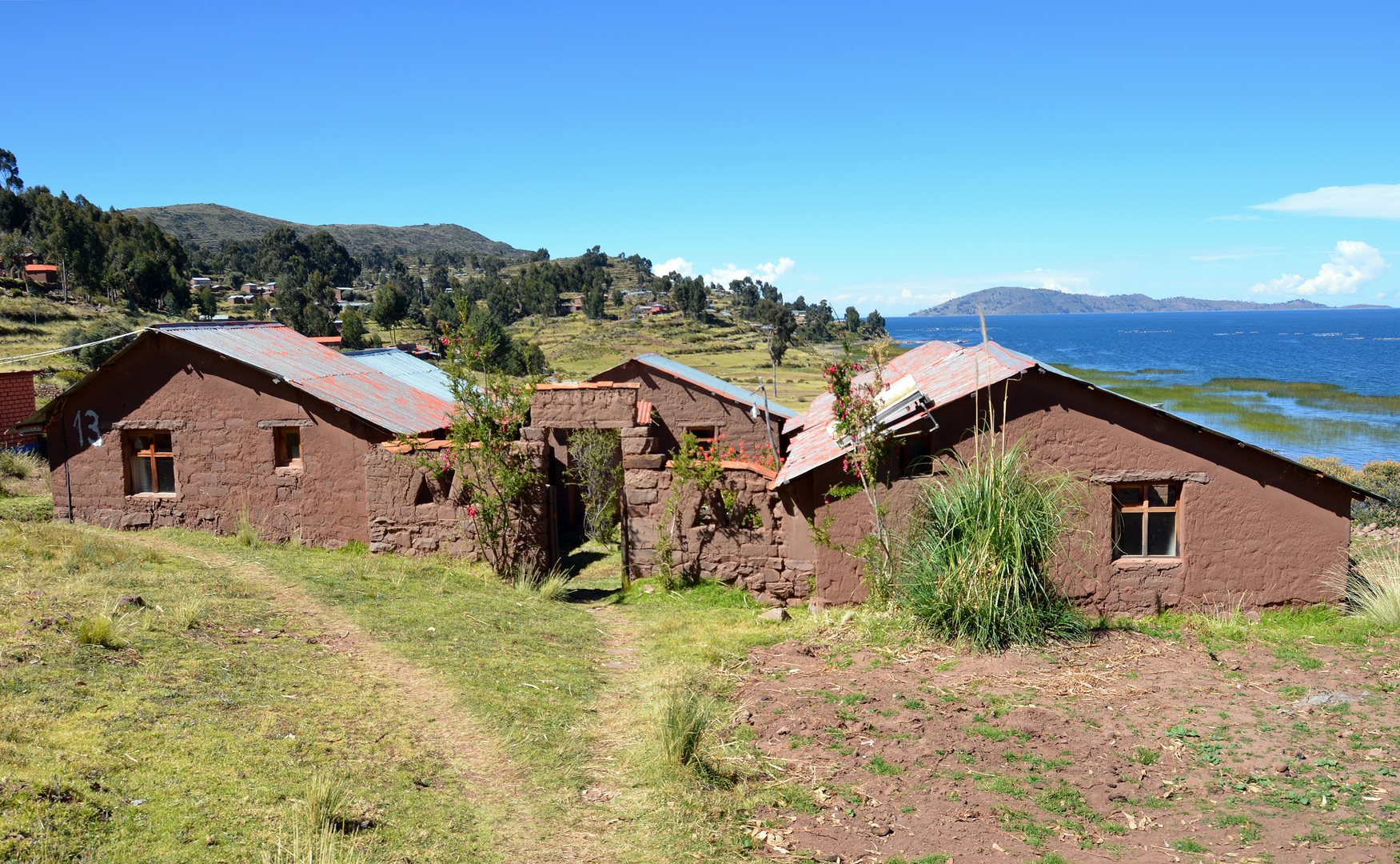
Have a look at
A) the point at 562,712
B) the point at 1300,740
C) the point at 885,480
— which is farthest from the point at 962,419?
the point at 562,712

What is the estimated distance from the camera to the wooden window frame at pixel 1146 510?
12391 mm

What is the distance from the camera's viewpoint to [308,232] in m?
162

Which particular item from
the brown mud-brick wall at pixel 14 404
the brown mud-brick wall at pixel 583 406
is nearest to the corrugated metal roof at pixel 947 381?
the brown mud-brick wall at pixel 583 406

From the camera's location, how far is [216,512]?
15.7m

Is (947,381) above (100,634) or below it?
above

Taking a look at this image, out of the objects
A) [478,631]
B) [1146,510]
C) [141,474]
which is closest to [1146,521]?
[1146,510]

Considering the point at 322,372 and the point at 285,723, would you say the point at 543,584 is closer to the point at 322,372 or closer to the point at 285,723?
the point at 322,372

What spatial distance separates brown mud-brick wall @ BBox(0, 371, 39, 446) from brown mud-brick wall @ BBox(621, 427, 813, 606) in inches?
730

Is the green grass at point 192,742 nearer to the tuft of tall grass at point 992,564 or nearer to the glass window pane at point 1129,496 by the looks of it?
the tuft of tall grass at point 992,564

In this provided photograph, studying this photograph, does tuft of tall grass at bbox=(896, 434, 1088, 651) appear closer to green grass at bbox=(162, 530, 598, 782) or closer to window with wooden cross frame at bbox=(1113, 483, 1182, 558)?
window with wooden cross frame at bbox=(1113, 483, 1182, 558)

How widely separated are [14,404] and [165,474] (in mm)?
11119

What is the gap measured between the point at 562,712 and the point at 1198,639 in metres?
8.13

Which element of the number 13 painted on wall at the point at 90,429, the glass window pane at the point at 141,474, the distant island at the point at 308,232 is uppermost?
the distant island at the point at 308,232

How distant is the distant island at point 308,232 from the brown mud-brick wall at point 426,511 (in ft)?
386
